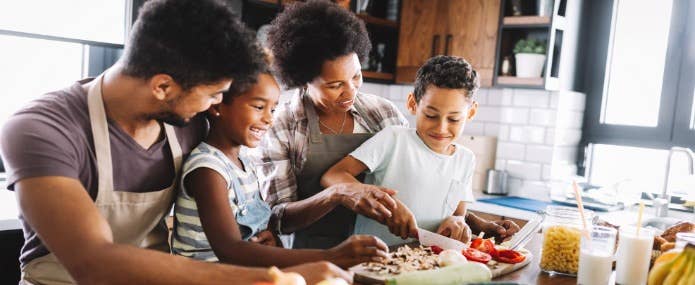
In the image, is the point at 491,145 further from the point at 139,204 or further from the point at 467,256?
the point at 139,204

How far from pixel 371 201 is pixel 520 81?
2.33 metres

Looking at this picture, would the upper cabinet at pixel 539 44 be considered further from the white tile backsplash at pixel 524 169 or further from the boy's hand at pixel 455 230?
the boy's hand at pixel 455 230

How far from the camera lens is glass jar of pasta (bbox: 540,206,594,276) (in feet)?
4.93

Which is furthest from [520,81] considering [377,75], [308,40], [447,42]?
[308,40]

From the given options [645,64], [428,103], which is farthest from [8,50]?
[645,64]

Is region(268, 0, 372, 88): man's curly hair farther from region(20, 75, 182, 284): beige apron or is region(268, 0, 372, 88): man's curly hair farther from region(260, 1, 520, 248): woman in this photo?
region(20, 75, 182, 284): beige apron

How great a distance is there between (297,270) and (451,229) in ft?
1.95

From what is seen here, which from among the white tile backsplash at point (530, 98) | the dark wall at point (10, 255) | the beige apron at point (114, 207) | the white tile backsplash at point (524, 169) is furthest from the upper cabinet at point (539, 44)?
the dark wall at point (10, 255)

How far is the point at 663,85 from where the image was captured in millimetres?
3625

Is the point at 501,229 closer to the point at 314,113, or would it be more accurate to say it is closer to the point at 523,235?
the point at 523,235

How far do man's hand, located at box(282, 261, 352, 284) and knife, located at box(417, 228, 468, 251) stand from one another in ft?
1.25

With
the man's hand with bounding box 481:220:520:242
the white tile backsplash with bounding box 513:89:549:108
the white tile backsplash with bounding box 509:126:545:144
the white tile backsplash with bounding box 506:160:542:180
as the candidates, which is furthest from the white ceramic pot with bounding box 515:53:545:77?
the man's hand with bounding box 481:220:520:242

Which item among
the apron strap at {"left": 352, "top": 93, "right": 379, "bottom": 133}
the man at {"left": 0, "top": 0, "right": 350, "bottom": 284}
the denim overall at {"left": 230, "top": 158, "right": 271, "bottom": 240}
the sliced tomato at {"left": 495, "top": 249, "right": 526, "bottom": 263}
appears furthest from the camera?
the apron strap at {"left": 352, "top": 93, "right": 379, "bottom": 133}

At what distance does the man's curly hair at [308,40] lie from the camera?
6.39ft
